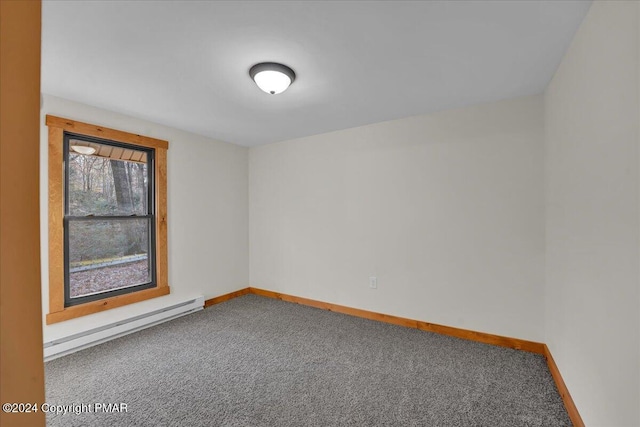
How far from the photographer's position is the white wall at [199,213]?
3.00 m

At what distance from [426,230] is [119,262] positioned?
329 centimetres

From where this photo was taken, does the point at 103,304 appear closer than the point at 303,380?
No

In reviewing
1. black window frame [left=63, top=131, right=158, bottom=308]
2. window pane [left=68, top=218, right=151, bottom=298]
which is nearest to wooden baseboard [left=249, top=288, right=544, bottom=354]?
black window frame [left=63, top=131, right=158, bottom=308]

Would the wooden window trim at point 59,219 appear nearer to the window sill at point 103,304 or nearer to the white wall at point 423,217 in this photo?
the window sill at point 103,304

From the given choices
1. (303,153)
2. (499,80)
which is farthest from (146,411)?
(499,80)

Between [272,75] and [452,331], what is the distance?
2818mm

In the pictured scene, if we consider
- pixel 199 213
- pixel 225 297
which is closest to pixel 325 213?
pixel 199 213

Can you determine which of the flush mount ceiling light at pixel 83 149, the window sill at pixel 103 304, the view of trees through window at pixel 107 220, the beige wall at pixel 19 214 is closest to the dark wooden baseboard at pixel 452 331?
the window sill at pixel 103 304

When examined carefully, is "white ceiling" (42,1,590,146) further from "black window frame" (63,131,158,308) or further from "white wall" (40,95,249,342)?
"white wall" (40,95,249,342)

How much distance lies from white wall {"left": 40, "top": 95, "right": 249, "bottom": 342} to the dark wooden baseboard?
1.29ft

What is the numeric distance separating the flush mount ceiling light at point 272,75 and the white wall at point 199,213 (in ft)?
6.02

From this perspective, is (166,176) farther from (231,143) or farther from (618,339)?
(618,339)

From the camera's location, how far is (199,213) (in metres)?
3.69

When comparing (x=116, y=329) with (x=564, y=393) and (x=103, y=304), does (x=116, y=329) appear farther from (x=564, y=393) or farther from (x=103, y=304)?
(x=564, y=393)
